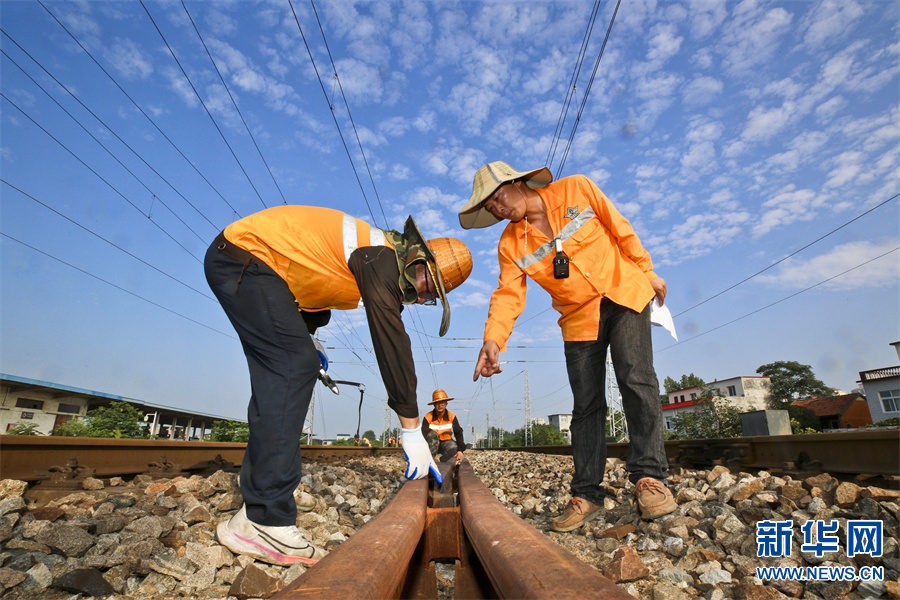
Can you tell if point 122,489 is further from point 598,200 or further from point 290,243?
point 598,200

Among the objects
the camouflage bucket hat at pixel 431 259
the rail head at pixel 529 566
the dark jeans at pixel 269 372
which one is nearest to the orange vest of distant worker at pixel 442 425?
the camouflage bucket hat at pixel 431 259

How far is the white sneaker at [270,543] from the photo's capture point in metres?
1.97

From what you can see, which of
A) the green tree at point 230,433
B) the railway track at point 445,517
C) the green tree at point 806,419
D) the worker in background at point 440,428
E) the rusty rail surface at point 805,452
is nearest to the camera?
the railway track at point 445,517

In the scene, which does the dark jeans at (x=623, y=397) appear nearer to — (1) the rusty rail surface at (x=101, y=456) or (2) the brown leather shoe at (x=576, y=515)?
(2) the brown leather shoe at (x=576, y=515)

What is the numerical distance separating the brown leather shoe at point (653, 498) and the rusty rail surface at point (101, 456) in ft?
11.4

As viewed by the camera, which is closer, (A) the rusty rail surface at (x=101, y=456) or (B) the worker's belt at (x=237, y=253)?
(B) the worker's belt at (x=237, y=253)

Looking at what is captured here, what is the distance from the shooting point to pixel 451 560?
2.32 m

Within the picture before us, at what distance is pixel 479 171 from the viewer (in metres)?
3.07

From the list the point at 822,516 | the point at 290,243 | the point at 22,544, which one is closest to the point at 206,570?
the point at 22,544

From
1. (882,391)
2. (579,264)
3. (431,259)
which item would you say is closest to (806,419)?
(882,391)

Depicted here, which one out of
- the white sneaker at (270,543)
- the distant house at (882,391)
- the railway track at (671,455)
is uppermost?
the distant house at (882,391)

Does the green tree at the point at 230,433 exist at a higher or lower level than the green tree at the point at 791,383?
lower

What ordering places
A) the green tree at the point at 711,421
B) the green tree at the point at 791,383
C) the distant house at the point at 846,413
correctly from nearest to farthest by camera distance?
the distant house at the point at 846,413 → the green tree at the point at 711,421 → the green tree at the point at 791,383

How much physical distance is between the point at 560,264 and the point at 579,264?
0.11 metres
